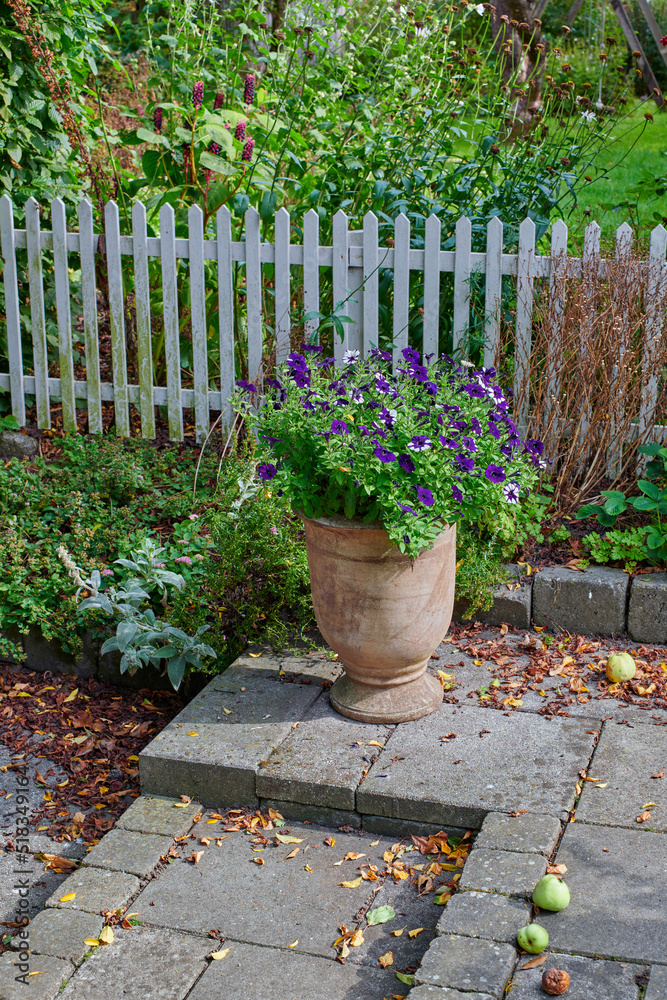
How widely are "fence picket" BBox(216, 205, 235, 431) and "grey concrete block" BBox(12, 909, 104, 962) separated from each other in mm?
2913

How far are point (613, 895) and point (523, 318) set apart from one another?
9.02ft

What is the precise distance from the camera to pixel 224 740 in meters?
3.15

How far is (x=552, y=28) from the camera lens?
1516 centimetres

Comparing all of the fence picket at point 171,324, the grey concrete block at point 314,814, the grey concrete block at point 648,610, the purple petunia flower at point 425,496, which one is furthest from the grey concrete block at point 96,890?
the fence picket at point 171,324

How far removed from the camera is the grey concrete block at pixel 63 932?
246cm

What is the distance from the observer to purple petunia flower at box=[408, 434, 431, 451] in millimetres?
2934

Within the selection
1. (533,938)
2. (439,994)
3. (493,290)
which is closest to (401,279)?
(493,290)

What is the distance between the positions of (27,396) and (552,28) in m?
13.0

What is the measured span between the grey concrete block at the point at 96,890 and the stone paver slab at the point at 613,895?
1.17 meters

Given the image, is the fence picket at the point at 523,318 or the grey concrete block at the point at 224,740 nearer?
the grey concrete block at the point at 224,740

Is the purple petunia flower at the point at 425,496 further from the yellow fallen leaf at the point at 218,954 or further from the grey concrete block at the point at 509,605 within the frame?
the yellow fallen leaf at the point at 218,954

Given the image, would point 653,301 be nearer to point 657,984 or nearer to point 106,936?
point 657,984

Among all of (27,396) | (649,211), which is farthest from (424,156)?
(649,211)

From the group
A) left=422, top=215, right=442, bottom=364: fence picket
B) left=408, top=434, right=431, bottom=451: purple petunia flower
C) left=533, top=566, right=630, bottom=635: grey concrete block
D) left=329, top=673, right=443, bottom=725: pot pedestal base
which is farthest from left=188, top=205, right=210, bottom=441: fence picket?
left=408, top=434, right=431, bottom=451: purple petunia flower
